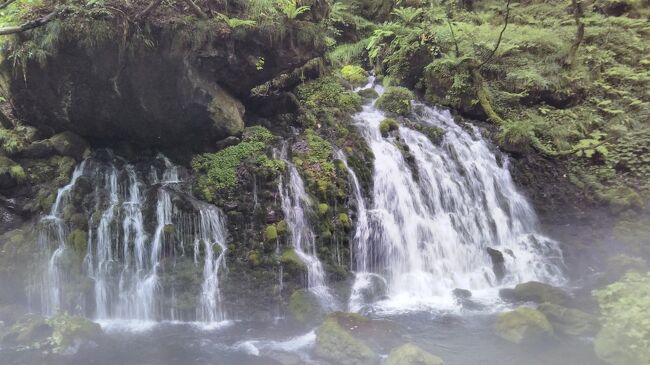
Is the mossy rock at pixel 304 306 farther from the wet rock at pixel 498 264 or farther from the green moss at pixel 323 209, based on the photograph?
the wet rock at pixel 498 264

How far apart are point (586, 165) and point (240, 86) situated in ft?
31.7

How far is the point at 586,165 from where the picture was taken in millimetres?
12492

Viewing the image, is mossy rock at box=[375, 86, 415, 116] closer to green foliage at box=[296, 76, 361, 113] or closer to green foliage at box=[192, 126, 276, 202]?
green foliage at box=[296, 76, 361, 113]

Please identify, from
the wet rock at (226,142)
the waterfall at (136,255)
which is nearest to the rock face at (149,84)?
the wet rock at (226,142)

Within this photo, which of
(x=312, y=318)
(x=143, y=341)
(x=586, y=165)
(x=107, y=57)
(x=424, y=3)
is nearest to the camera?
(x=143, y=341)

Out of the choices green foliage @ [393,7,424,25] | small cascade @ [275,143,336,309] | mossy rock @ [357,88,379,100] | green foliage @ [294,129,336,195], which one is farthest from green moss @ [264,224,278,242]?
green foliage @ [393,7,424,25]

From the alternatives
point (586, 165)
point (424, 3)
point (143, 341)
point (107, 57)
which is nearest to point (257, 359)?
point (143, 341)

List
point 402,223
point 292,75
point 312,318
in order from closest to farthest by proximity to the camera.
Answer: point 312,318
point 402,223
point 292,75

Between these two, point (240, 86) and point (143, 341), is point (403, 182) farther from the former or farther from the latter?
point (143, 341)

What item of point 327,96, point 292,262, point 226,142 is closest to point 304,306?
point 292,262

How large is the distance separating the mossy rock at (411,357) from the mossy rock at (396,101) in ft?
27.3

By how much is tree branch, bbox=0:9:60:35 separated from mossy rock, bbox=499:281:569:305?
10.6 m

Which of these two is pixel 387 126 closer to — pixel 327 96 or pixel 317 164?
pixel 327 96

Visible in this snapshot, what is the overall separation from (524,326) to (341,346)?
3.22 meters
